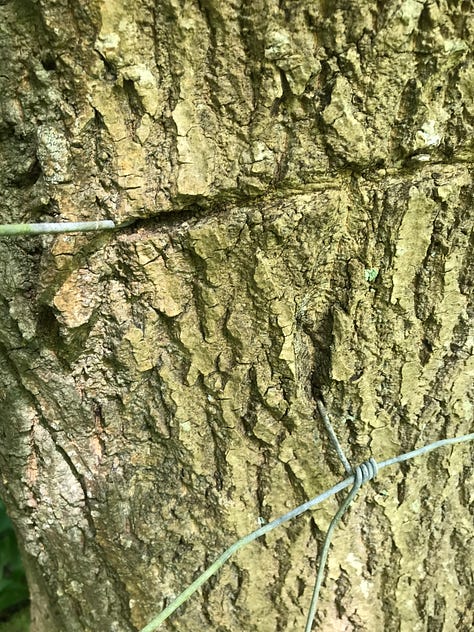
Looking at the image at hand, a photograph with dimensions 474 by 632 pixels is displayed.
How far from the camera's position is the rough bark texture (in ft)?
1.76

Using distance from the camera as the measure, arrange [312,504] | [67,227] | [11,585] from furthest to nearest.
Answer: [11,585] → [312,504] → [67,227]

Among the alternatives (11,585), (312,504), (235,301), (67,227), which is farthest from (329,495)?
(11,585)

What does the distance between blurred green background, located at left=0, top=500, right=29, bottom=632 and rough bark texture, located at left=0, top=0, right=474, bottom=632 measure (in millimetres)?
673

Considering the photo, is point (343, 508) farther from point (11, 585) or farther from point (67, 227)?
point (11, 585)

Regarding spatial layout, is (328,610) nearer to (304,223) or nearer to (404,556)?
(404,556)

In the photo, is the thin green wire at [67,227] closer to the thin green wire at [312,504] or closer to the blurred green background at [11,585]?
the thin green wire at [312,504]

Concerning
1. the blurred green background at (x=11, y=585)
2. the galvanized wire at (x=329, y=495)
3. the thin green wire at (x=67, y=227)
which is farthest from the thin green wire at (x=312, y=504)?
the blurred green background at (x=11, y=585)

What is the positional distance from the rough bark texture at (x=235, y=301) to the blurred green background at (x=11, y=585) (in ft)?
2.21

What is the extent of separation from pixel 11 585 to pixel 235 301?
4.04 feet

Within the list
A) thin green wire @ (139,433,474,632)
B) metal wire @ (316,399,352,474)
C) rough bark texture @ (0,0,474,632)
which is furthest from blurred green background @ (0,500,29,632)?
metal wire @ (316,399,352,474)

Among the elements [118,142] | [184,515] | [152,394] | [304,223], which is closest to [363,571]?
[184,515]

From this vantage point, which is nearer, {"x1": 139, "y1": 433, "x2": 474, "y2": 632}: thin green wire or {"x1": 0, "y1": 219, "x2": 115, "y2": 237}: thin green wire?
{"x1": 0, "y1": 219, "x2": 115, "y2": 237}: thin green wire

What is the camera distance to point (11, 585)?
1.46 m

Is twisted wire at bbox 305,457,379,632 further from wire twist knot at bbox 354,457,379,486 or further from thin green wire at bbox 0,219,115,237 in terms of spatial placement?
thin green wire at bbox 0,219,115,237
